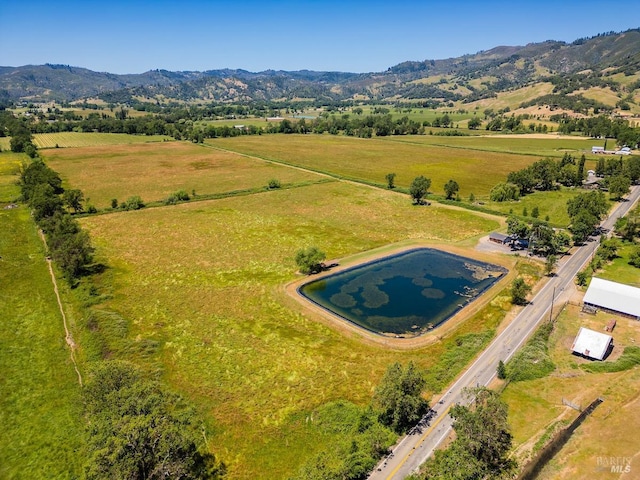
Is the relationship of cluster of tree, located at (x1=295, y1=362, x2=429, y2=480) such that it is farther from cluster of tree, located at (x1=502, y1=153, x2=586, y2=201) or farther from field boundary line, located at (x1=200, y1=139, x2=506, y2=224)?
cluster of tree, located at (x1=502, y1=153, x2=586, y2=201)

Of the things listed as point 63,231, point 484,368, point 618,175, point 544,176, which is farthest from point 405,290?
point 618,175

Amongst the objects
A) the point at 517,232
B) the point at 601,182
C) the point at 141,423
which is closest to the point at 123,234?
the point at 141,423

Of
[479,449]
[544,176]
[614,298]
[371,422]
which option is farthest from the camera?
[544,176]

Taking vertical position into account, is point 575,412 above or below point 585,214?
below

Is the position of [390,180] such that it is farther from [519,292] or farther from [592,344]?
[592,344]

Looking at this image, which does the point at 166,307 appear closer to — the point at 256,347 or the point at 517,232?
the point at 256,347

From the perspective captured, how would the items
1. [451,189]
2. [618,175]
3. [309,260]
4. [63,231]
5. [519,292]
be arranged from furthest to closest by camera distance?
[618,175]
[451,189]
[63,231]
[309,260]
[519,292]
